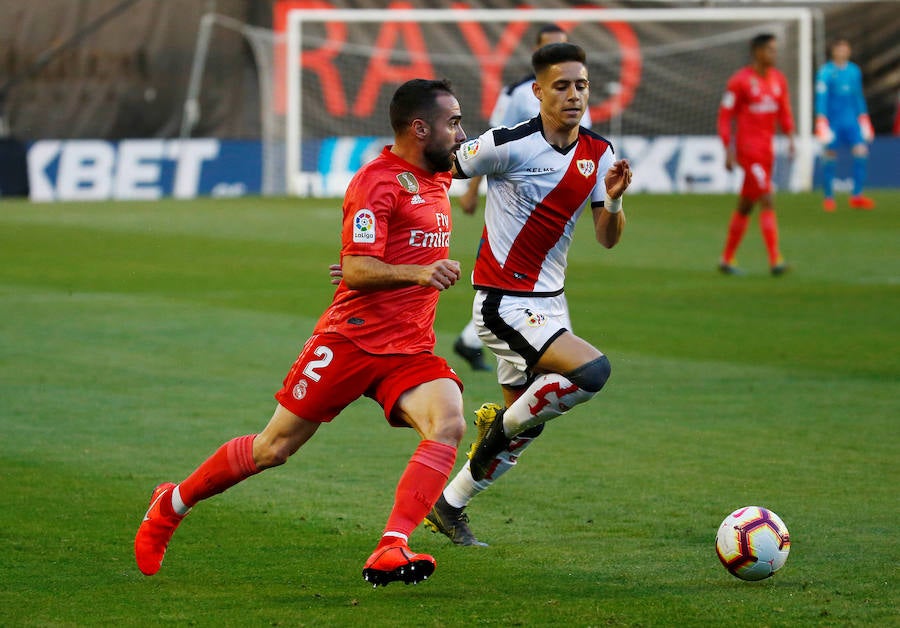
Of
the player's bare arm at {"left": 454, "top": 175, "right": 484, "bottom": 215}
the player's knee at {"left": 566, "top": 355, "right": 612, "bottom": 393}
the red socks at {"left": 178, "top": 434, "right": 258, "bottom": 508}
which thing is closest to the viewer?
the red socks at {"left": 178, "top": 434, "right": 258, "bottom": 508}

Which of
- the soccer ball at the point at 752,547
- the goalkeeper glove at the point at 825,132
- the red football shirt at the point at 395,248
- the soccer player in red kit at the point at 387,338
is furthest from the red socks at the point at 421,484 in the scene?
the goalkeeper glove at the point at 825,132

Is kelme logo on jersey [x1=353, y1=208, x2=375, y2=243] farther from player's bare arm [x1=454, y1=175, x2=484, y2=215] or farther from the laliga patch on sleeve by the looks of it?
player's bare arm [x1=454, y1=175, x2=484, y2=215]

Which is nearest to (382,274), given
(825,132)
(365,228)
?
(365,228)

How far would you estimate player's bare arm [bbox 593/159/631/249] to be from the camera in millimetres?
6316

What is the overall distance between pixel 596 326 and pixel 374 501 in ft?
20.2

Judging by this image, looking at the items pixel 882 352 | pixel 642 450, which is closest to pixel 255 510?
pixel 642 450

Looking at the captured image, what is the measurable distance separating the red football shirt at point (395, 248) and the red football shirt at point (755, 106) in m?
12.0

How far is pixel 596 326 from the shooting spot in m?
12.9

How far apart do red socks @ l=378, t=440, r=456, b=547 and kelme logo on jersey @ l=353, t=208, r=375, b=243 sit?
719 millimetres

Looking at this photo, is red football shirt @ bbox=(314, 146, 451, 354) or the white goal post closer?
red football shirt @ bbox=(314, 146, 451, 354)

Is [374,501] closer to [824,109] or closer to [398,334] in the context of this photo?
[398,334]

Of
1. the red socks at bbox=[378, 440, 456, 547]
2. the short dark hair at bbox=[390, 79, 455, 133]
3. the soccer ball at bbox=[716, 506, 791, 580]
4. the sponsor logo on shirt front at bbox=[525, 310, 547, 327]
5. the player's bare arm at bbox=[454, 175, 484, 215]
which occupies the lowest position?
the soccer ball at bbox=[716, 506, 791, 580]

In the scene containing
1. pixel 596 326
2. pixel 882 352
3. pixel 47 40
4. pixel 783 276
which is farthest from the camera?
pixel 47 40

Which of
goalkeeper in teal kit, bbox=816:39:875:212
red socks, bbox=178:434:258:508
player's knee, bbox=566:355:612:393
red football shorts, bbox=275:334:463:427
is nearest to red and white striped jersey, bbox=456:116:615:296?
player's knee, bbox=566:355:612:393
